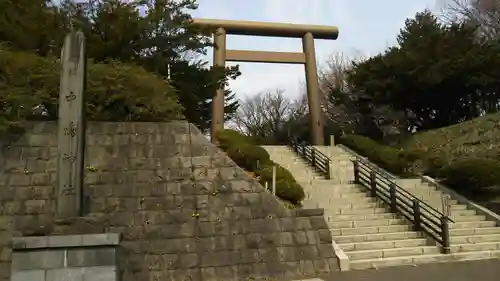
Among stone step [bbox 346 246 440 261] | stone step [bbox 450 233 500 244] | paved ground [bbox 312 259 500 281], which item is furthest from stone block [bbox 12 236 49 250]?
stone step [bbox 450 233 500 244]

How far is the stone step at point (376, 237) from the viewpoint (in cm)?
1098

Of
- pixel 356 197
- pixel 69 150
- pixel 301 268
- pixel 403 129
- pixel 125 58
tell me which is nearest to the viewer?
pixel 69 150

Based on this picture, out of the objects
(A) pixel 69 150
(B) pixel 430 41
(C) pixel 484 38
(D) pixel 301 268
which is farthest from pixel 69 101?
(C) pixel 484 38

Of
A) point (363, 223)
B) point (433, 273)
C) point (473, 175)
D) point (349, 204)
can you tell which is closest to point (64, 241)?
point (433, 273)

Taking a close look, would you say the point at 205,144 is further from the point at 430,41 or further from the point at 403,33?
the point at 403,33

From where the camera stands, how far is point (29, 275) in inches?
228

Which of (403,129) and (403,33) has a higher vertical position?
(403,33)

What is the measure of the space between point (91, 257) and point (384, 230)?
773cm

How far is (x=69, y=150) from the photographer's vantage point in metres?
6.48

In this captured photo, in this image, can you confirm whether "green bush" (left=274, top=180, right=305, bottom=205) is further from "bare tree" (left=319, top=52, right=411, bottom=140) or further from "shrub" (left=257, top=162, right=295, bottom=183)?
"bare tree" (left=319, top=52, right=411, bottom=140)

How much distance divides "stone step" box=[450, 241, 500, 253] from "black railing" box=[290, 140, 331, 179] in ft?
19.6

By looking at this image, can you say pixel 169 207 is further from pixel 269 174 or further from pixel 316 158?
pixel 316 158

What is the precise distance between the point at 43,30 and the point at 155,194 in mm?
5285

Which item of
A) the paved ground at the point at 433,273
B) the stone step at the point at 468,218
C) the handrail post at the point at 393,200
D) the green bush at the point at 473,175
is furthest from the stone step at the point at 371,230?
the green bush at the point at 473,175
